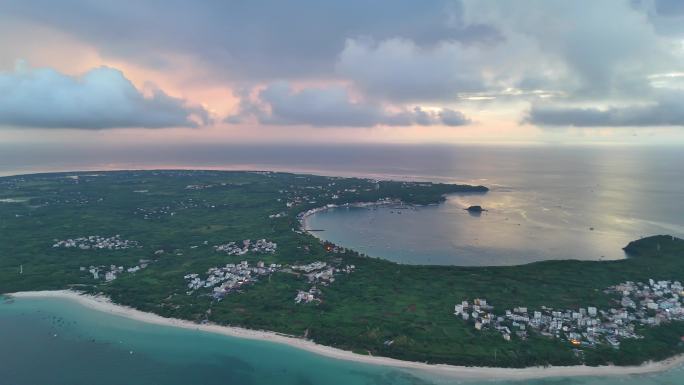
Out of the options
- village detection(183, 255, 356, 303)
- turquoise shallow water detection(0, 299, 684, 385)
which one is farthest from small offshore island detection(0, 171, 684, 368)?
turquoise shallow water detection(0, 299, 684, 385)

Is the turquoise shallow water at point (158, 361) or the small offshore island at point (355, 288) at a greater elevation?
the small offshore island at point (355, 288)

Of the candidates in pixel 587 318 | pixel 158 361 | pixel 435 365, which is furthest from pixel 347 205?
pixel 158 361

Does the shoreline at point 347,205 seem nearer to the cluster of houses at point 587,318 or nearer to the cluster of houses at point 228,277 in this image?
the cluster of houses at point 228,277

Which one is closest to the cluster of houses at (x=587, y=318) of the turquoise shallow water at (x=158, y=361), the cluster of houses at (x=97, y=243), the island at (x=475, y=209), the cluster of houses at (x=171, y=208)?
the turquoise shallow water at (x=158, y=361)

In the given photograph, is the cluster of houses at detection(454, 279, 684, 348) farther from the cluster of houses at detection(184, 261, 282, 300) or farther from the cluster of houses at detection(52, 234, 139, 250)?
the cluster of houses at detection(52, 234, 139, 250)

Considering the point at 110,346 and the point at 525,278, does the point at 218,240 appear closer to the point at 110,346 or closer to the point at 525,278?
the point at 110,346

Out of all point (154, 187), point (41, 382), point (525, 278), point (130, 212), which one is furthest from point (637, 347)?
point (154, 187)

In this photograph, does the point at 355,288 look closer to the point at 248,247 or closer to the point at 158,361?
the point at 158,361
